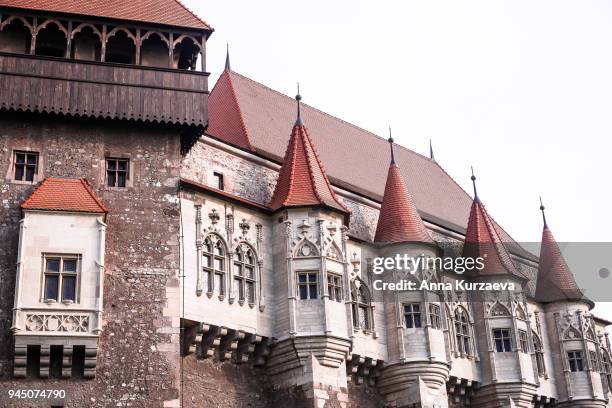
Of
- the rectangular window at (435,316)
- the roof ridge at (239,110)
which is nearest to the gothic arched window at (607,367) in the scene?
the rectangular window at (435,316)

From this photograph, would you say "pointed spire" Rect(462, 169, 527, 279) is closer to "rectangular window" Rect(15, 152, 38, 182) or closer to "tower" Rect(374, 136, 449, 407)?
"tower" Rect(374, 136, 449, 407)

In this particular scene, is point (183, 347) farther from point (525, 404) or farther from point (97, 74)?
point (525, 404)

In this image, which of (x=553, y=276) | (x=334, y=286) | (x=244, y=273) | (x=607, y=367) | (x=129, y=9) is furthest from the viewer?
(x=607, y=367)

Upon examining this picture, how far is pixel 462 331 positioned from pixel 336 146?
31.4ft

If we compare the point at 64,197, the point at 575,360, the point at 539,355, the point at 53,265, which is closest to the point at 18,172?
the point at 64,197

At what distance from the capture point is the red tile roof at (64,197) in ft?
88.4

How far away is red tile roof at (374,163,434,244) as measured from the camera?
35312mm

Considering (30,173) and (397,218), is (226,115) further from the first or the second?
(30,173)

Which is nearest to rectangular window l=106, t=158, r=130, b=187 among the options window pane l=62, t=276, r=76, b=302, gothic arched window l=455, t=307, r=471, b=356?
window pane l=62, t=276, r=76, b=302

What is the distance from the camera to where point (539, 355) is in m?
40.8

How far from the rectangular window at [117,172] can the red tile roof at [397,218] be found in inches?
406

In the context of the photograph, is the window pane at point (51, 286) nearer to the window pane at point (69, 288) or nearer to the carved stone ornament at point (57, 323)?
the window pane at point (69, 288)

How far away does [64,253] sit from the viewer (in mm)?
26531

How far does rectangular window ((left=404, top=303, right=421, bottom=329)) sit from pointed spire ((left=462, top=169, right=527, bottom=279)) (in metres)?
4.93
